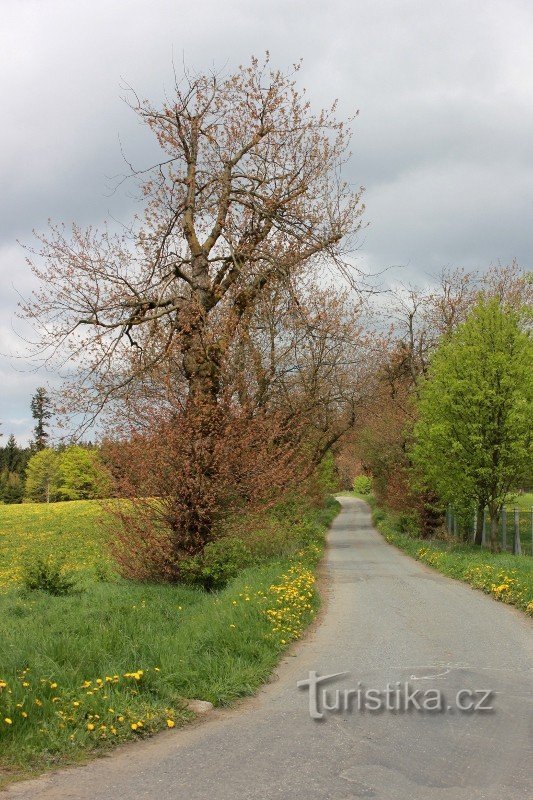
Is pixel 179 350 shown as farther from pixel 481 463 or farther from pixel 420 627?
pixel 481 463

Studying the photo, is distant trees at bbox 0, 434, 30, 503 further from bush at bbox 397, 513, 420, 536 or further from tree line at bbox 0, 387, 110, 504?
bush at bbox 397, 513, 420, 536

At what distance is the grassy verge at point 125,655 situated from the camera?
5809mm

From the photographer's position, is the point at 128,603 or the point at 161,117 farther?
the point at 161,117

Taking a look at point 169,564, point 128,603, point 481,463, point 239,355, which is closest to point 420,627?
point 128,603

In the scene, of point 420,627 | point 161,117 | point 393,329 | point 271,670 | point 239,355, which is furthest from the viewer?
point 393,329

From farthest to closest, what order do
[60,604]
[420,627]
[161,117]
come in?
[161,117]
[60,604]
[420,627]

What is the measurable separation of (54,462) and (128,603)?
88475 mm

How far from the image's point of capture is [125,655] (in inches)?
310

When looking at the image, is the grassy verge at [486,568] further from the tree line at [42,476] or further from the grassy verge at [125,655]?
the tree line at [42,476]

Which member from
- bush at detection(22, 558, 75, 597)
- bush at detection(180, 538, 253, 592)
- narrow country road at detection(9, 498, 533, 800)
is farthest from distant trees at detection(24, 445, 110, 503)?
narrow country road at detection(9, 498, 533, 800)

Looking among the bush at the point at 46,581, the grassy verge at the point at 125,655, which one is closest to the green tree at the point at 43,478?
the bush at the point at 46,581

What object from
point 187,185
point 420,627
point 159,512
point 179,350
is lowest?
point 420,627

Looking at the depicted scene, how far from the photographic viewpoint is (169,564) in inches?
578

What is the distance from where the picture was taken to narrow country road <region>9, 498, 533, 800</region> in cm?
489
